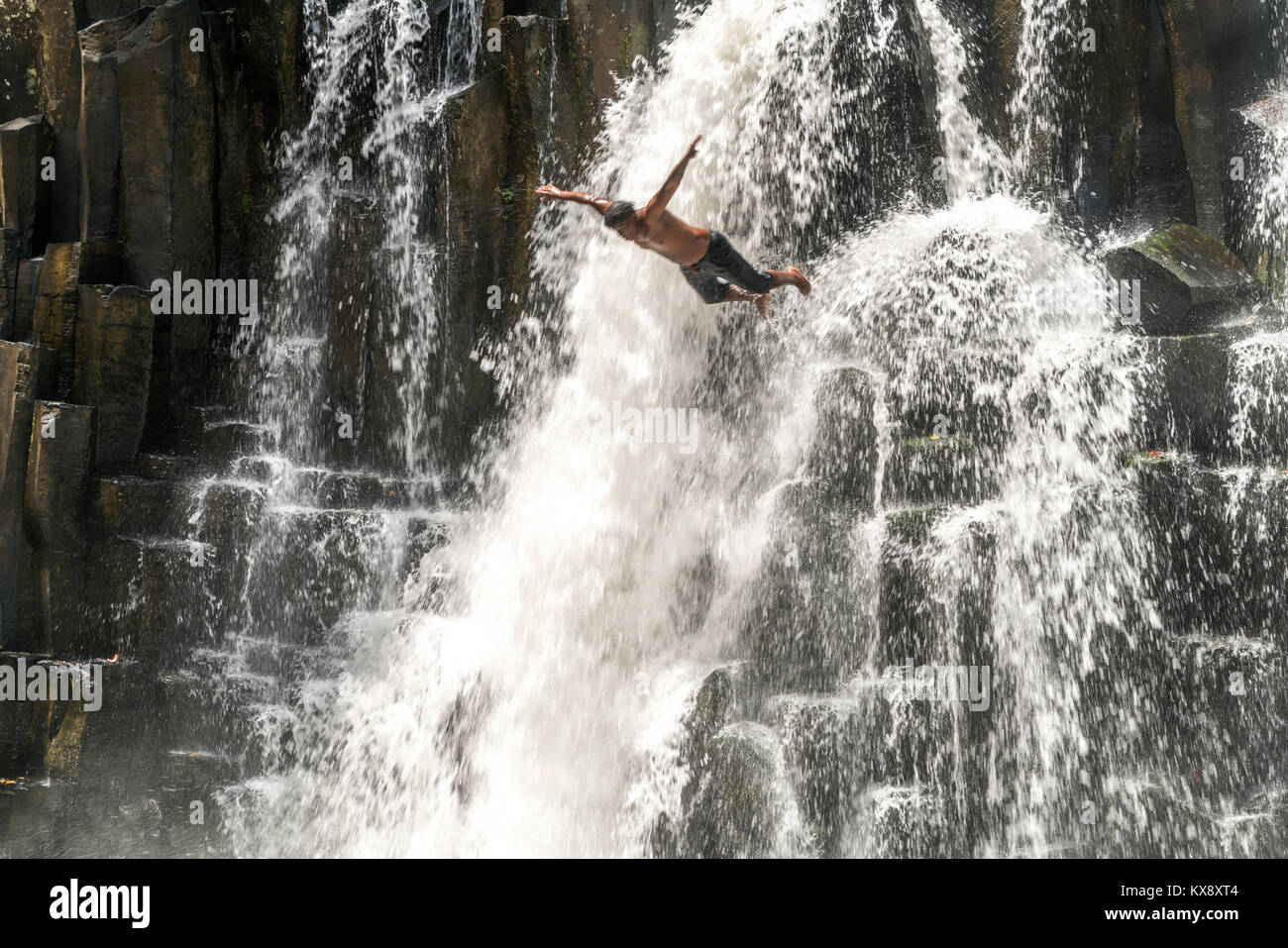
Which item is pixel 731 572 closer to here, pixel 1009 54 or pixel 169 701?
pixel 169 701

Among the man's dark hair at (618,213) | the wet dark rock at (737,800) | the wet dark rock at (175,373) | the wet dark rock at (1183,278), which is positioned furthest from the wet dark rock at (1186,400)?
the wet dark rock at (175,373)

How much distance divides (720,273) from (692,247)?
344 mm

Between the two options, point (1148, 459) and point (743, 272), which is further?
point (743, 272)

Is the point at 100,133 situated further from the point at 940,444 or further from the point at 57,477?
the point at 940,444

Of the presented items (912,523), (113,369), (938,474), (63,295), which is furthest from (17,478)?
(938,474)

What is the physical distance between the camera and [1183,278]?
7.98 m

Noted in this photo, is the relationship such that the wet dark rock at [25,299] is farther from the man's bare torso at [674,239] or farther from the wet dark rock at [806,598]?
the wet dark rock at [806,598]

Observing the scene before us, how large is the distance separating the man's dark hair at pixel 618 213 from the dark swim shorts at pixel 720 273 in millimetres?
658

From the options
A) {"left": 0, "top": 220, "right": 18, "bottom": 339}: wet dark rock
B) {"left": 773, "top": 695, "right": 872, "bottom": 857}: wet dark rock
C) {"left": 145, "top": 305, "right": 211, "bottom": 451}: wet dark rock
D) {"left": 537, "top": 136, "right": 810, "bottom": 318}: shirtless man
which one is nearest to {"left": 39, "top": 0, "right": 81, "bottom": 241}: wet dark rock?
{"left": 0, "top": 220, "right": 18, "bottom": 339}: wet dark rock

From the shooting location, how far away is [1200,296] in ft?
26.2

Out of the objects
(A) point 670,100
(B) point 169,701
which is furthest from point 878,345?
(B) point 169,701

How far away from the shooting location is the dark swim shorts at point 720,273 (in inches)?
287

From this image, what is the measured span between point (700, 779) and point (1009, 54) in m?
6.16

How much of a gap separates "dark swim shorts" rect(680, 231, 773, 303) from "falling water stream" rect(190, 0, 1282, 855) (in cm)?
70
